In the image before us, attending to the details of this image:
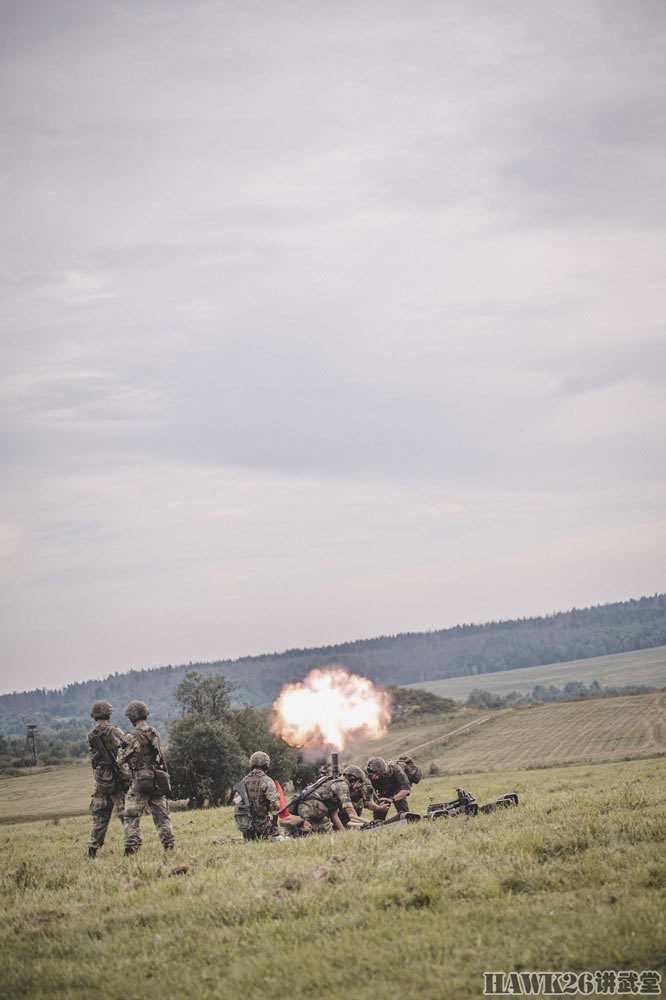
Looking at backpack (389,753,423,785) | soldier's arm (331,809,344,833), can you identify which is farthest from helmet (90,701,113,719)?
backpack (389,753,423,785)

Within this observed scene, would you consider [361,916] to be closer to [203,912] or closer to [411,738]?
[203,912]

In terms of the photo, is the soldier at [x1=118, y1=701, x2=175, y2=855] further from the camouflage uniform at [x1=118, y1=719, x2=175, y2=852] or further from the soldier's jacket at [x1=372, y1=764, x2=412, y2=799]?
the soldier's jacket at [x1=372, y1=764, x2=412, y2=799]

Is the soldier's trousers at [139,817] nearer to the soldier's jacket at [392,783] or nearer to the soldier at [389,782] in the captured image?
the soldier at [389,782]

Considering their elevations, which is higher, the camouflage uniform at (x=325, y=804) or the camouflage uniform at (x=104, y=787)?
the camouflage uniform at (x=104, y=787)

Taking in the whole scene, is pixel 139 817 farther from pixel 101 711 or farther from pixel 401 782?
pixel 401 782

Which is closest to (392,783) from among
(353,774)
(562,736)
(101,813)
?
(353,774)

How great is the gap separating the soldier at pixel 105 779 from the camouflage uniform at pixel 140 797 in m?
0.55

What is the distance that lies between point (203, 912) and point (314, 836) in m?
6.22

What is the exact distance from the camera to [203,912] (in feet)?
32.9

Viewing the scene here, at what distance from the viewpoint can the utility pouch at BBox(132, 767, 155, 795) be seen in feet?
52.5

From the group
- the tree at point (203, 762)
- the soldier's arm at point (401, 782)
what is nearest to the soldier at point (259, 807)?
the soldier's arm at point (401, 782)

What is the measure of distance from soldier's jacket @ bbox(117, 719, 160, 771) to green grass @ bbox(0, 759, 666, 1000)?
2.23 m

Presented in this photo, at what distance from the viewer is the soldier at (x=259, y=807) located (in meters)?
17.5

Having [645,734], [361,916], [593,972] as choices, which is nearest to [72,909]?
[361,916]
